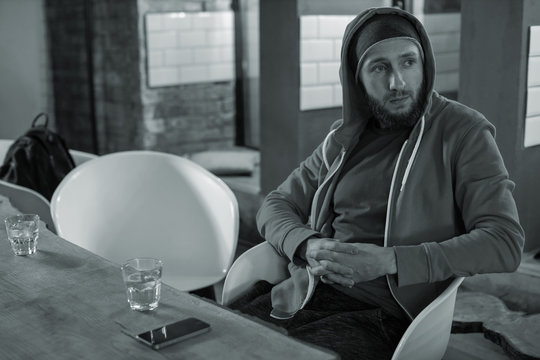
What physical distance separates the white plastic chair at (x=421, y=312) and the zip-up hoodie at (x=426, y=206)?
0.04m

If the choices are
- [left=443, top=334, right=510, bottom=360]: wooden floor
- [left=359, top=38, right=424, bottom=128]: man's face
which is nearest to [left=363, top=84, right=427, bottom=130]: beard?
[left=359, top=38, right=424, bottom=128]: man's face

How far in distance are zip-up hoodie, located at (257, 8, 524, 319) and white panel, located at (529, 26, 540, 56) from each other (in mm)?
1102

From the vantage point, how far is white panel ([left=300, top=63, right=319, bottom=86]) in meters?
3.85

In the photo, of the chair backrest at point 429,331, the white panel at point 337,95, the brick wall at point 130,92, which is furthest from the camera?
the brick wall at point 130,92

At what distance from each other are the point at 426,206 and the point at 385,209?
13 cm

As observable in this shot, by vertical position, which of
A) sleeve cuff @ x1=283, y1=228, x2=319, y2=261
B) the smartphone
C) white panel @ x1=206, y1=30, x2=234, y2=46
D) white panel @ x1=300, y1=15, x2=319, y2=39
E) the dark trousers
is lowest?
the dark trousers

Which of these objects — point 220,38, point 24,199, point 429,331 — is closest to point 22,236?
point 429,331

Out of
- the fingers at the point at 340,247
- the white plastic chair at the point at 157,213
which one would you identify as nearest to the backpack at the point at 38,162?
the white plastic chair at the point at 157,213

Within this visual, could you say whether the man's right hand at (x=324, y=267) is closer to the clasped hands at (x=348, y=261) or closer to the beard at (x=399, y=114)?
the clasped hands at (x=348, y=261)

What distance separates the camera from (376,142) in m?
2.07

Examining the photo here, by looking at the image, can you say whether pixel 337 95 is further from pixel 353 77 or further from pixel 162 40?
pixel 353 77

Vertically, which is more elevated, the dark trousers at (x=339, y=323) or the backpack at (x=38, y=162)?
the backpack at (x=38, y=162)

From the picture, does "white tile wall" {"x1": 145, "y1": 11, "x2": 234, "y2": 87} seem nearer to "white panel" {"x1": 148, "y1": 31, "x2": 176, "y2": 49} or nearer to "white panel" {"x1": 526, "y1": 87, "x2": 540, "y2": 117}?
"white panel" {"x1": 148, "y1": 31, "x2": 176, "y2": 49}

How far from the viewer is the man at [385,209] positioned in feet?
5.69
